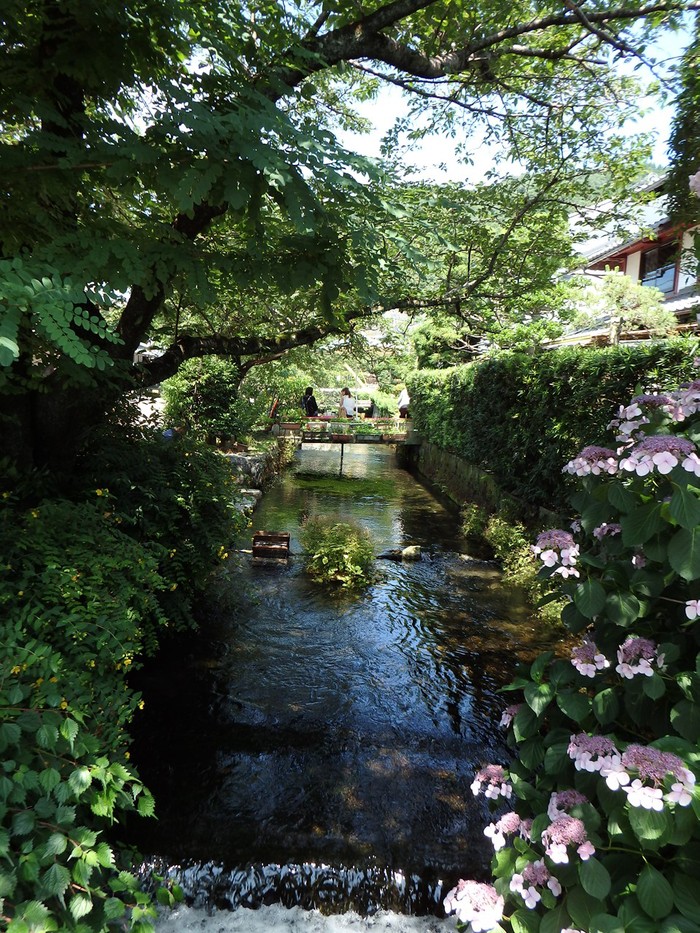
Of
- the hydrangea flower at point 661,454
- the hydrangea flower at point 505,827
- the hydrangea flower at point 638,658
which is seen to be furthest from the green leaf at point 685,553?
the hydrangea flower at point 505,827

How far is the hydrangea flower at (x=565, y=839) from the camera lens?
1.67 meters

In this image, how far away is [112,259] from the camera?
3080 mm

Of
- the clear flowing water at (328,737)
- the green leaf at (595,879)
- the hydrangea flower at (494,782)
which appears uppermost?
the green leaf at (595,879)

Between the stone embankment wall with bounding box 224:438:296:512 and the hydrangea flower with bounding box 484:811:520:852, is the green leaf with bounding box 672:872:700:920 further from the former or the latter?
the stone embankment wall with bounding box 224:438:296:512

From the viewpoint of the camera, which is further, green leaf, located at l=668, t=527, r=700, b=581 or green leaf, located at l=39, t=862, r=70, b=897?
green leaf, located at l=39, t=862, r=70, b=897

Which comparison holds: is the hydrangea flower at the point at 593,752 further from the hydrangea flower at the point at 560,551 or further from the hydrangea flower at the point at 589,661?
the hydrangea flower at the point at 560,551

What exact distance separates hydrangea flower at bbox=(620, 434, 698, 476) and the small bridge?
14.7 m

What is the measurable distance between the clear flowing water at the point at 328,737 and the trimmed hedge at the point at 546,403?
7.17 ft

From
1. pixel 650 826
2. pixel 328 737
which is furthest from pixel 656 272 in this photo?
pixel 650 826

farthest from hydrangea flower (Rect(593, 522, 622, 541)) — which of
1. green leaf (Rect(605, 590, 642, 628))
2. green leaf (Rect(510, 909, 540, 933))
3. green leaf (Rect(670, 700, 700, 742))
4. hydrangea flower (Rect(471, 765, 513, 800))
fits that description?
green leaf (Rect(510, 909, 540, 933))

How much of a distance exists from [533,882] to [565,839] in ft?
1.02

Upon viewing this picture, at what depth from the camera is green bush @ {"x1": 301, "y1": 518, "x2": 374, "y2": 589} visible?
7750 mm

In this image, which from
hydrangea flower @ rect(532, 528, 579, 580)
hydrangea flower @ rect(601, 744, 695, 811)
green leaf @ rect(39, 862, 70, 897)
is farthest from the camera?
hydrangea flower @ rect(532, 528, 579, 580)

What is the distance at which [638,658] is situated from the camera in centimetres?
196
